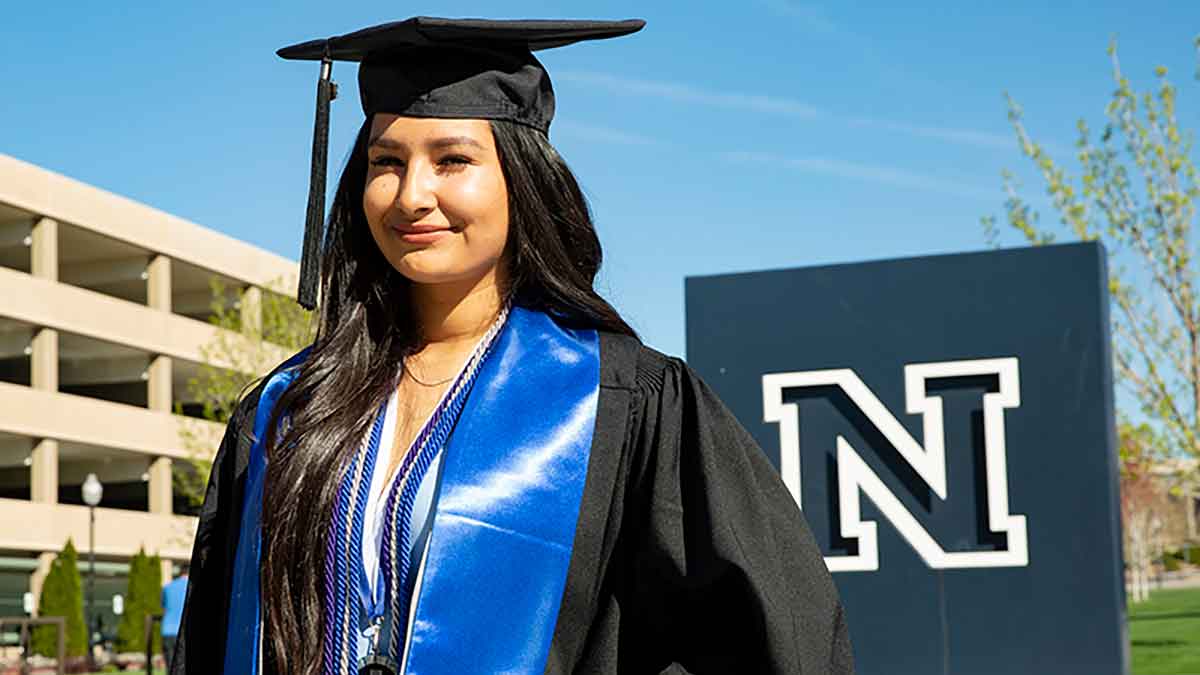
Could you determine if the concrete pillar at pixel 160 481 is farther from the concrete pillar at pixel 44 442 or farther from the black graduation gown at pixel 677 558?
the black graduation gown at pixel 677 558

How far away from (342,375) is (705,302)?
3546 millimetres

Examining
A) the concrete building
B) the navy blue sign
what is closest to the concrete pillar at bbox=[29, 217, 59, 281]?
the concrete building

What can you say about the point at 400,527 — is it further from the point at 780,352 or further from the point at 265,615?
the point at 780,352

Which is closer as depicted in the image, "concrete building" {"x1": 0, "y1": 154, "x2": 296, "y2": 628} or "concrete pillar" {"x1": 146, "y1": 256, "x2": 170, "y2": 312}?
"concrete building" {"x1": 0, "y1": 154, "x2": 296, "y2": 628}

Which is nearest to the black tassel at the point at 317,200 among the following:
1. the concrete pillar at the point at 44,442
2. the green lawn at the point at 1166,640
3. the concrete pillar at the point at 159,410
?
the green lawn at the point at 1166,640

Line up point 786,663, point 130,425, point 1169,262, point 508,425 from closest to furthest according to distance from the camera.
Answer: point 786,663
point 508,425
point 1169,262
point 130,425

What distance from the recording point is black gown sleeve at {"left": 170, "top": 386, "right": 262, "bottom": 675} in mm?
2148

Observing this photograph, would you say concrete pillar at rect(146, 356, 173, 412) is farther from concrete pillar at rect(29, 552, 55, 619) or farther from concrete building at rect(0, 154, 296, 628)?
concrete pillar at rect(29, 552, 55, 619)

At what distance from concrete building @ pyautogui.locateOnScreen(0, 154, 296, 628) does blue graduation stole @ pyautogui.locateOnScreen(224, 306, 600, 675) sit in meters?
31.9

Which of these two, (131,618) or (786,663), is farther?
(131,618)

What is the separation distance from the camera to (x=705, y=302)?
565 cm

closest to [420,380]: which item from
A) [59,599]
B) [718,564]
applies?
[718,564]

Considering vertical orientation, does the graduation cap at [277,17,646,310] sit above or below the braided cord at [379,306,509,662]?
above

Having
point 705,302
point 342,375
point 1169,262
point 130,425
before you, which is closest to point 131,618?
point 130,425
